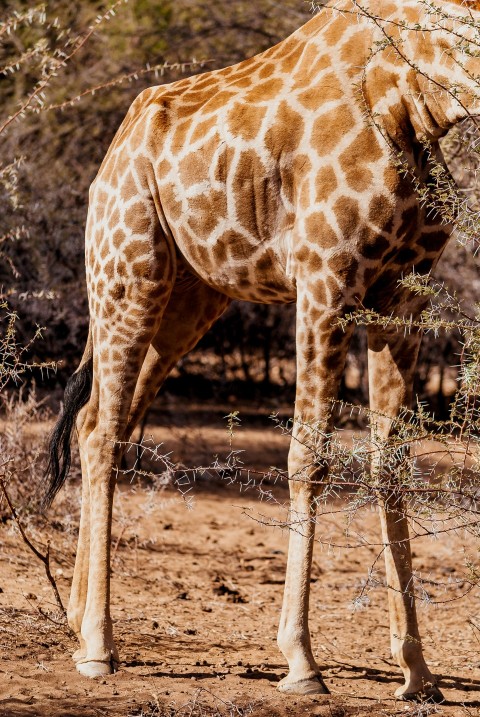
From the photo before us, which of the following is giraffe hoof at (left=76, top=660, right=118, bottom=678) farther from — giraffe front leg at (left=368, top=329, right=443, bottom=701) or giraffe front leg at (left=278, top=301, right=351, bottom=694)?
giraffe front leg at (left=368, top=329, right=443, bottom=701)

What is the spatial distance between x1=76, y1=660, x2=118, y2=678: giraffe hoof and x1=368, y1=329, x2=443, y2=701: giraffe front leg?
3.72 ft

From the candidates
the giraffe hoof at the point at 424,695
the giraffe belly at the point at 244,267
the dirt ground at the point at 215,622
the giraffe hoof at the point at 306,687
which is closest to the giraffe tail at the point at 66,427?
the dirt ground at the point at 215,622

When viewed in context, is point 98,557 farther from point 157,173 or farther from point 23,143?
point 23,143

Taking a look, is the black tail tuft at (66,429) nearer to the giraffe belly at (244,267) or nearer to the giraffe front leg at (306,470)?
the giraffe belly at (244,267)

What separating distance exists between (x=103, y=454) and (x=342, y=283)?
1337 millimetres

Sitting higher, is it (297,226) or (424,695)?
(297,226)

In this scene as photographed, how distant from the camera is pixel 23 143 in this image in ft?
31.4

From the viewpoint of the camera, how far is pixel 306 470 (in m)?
3.97

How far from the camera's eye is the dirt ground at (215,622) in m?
3.87

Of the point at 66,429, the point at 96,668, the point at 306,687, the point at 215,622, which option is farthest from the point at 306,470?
the point at 215,622

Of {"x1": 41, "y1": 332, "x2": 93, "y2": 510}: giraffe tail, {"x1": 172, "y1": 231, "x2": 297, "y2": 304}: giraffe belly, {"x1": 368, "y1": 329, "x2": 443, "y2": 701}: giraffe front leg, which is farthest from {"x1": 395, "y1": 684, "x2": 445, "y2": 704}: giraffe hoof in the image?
{"x1": 41, "y1": 332, "x2": 93, "y2": 510}: giraffe tail

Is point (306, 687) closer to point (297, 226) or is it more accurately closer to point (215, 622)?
point (215, 622)

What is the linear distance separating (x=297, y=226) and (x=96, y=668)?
192 centimetres

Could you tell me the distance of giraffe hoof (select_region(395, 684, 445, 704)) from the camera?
4.02 m
